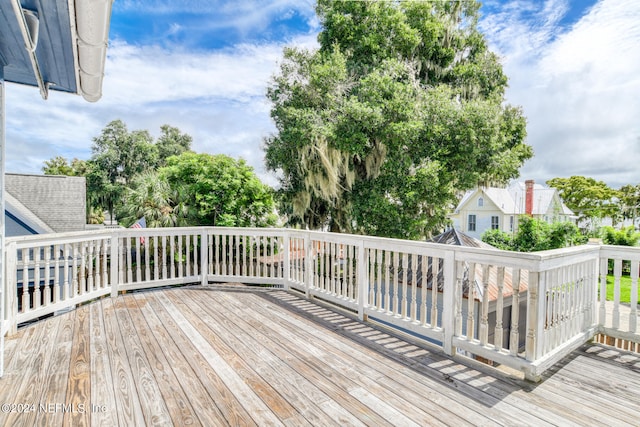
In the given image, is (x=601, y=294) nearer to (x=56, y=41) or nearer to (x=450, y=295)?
(x=450, y=295)

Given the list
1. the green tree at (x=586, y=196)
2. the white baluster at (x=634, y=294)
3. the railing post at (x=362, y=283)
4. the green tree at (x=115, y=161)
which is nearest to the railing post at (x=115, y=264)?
the railing post at (x=362, y=283)

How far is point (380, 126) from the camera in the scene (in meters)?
7.62

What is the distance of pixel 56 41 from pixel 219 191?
17.8 ft

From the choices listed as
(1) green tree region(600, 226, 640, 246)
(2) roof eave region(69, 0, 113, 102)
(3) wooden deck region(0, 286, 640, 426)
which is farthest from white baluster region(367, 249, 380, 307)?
(1) green tree region(600, 226, 640, 246)

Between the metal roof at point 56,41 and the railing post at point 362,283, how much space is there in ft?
8.72

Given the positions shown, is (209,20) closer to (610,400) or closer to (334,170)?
(334,170)

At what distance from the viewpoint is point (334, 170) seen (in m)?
8.09

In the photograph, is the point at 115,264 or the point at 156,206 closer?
the point at 115,264

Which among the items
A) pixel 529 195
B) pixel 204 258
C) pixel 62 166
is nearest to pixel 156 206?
pixel 204 258

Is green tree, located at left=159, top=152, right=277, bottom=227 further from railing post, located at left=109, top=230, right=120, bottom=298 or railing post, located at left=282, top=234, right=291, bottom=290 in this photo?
railing post, located at left=282, top=234, right=291, bottom=290

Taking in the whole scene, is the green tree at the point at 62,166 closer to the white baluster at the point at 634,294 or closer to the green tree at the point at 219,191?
the green tree at the point at 219,191

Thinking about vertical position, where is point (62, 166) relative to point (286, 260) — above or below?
above

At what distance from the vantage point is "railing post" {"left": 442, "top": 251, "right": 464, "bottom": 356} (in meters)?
2.53

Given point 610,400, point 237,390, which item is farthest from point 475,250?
point 237,390
